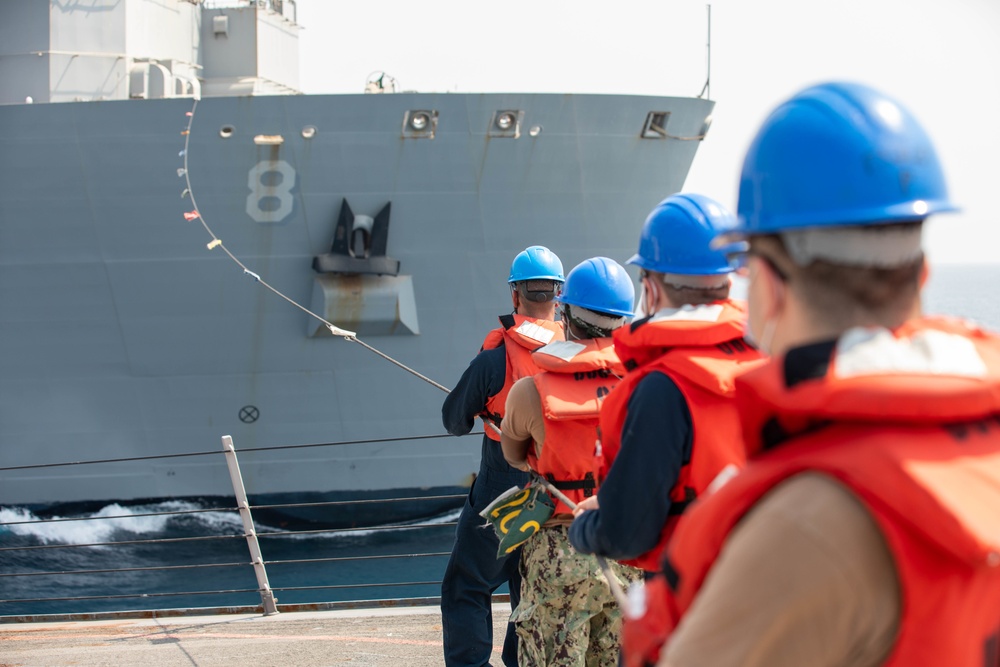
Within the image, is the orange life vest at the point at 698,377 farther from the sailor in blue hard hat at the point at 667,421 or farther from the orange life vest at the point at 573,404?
the orange life vest at the point at 573,404

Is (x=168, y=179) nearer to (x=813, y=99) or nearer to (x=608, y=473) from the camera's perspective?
(x=608, y=473)

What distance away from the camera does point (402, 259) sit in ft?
39.2

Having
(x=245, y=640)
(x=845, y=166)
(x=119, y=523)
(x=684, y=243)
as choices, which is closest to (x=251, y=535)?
(x=245, y=640)

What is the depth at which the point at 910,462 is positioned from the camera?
107 cm

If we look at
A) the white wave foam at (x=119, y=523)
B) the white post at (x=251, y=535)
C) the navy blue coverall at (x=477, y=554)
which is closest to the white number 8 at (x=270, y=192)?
the white wave foam at (x=119, y=523)

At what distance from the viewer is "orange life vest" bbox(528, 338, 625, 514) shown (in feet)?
10.2

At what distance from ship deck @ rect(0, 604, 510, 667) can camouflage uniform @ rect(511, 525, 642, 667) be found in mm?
1499

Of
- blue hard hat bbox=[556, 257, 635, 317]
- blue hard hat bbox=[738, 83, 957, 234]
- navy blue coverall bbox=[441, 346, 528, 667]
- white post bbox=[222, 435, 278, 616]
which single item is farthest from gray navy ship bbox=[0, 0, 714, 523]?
blue hard hat bbox=[738, 83, 957, 234]

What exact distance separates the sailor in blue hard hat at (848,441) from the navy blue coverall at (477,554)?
2902 millimetres

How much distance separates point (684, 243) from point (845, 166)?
1150mm

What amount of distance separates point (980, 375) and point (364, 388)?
36.7ft

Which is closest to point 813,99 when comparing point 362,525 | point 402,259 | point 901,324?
point 901,324

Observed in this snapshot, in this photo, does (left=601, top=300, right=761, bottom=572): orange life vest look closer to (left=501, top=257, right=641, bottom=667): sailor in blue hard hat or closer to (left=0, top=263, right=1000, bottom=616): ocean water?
(left=501, top=257, right=641, bottom=667): sailor in blue hard hat

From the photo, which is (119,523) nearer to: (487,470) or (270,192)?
(270,192)
